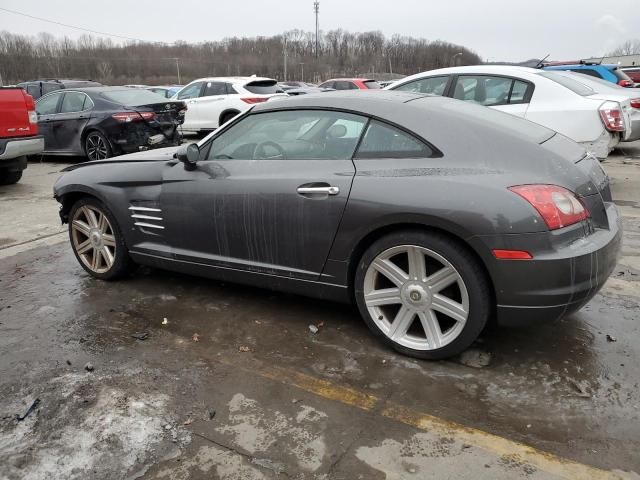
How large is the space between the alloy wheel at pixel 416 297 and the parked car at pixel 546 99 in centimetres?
417

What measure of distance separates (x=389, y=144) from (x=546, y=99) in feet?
14.9

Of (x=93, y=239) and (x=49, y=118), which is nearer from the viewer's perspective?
(x=93, y=239)

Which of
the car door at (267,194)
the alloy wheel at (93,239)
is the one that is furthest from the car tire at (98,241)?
the car door at (267,194)

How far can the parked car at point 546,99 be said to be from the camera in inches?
259

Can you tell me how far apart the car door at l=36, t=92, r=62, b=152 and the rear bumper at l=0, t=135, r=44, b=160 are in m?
2.63

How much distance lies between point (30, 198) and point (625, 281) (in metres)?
7.55

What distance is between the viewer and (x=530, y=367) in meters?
2.89

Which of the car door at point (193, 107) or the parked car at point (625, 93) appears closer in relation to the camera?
the parked car at point (625, 93)

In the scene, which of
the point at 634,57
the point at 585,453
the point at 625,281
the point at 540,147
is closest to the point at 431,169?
the point at 540,147

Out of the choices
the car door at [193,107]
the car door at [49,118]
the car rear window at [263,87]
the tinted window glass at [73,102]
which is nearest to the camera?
the tinted window glass at [73,102]

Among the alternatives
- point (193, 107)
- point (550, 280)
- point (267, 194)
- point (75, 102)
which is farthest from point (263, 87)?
point (550, 280)

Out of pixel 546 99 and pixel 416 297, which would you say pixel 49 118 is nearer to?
pixel 546 99

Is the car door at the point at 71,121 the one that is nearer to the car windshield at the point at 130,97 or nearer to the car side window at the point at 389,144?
the car windshield at the point at 130,97

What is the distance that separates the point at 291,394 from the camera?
2721 mm
